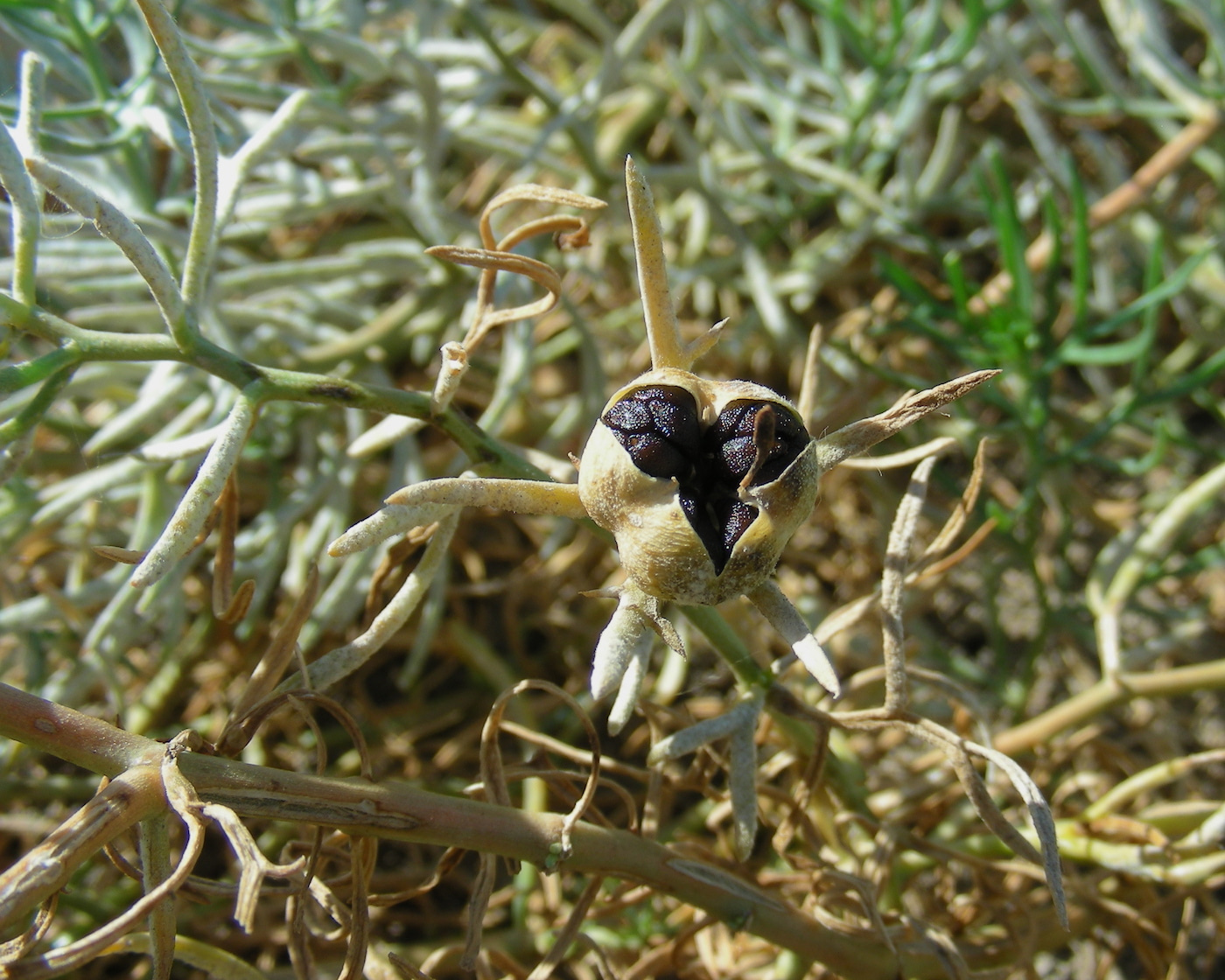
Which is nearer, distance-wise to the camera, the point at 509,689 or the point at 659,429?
the point at 659,429

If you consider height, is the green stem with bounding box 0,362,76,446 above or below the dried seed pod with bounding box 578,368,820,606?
above

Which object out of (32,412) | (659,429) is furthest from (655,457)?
(32,412)

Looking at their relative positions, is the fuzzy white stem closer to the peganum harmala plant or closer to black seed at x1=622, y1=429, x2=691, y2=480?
the peganum harmala plant

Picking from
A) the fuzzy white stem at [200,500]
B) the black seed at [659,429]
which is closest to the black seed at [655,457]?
the black seed at [659,429]

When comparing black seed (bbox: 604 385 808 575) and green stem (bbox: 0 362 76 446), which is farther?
green stem (bbox: 0 362 76 446)

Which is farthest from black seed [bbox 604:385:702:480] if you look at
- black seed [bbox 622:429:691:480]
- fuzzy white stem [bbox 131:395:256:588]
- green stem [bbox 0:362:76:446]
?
green stem [bbox 0:362:76:446]

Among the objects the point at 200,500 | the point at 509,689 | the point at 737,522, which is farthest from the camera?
the point at 509,689

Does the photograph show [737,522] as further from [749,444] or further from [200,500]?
[200,500]

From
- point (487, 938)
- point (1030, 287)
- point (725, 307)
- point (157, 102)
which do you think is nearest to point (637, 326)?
point (725, 307)
